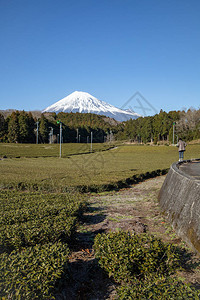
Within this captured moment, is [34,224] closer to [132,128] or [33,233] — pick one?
[33,233]

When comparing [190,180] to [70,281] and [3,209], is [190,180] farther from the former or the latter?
[3,209]

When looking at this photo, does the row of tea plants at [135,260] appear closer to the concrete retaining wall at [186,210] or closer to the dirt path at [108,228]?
the dirt path at [108,228]

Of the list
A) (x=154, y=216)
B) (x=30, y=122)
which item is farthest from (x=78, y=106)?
(x=154, y=216)

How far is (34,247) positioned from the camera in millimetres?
3742

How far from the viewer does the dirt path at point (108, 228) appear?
3.65 m

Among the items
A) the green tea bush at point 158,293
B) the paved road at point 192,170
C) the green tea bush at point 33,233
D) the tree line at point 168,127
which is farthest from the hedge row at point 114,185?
the tree line at point 168,127

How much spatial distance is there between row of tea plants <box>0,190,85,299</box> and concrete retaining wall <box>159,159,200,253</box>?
237 centimetres

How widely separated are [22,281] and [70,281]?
107 cm

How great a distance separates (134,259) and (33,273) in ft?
4.93

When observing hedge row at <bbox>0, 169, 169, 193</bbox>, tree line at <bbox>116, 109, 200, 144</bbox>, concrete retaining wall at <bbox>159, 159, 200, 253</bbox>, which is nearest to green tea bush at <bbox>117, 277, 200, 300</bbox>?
concrete retaining wall at <bbox>159, 159, 200, 253</bbox>

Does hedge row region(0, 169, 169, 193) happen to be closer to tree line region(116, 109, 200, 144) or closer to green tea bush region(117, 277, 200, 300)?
green tea bush region(117, 277, 200, 300)

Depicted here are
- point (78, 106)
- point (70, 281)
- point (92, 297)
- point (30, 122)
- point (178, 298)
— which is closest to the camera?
point (178, 298)

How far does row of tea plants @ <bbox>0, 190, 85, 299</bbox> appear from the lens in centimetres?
291

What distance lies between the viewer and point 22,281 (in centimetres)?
291
